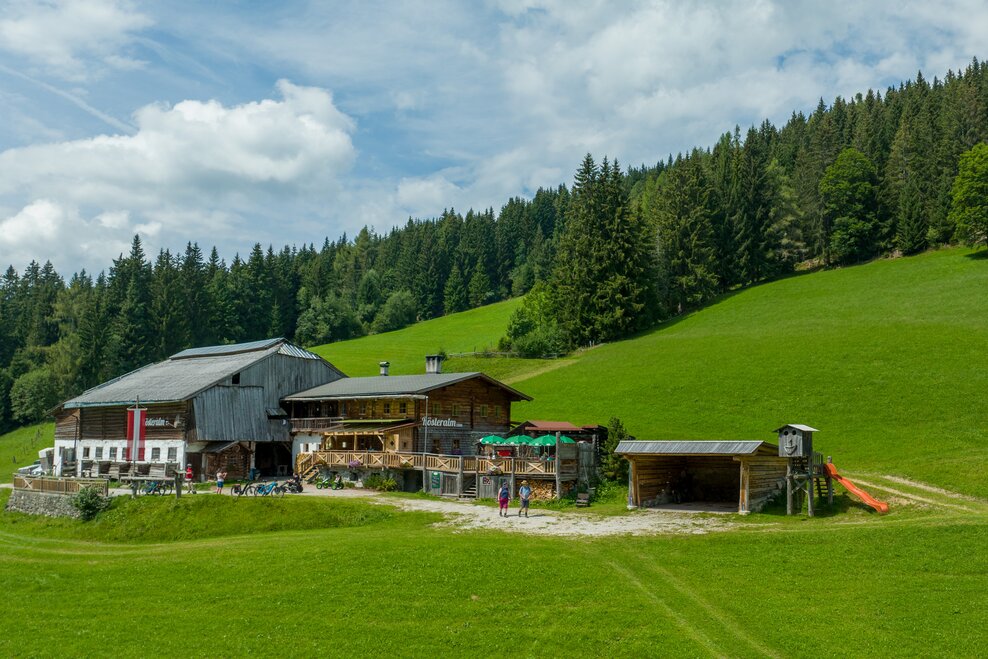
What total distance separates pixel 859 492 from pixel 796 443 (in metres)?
3.34

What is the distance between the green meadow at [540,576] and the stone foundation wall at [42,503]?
884mm

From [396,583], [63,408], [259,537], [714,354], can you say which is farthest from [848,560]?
[63,408]

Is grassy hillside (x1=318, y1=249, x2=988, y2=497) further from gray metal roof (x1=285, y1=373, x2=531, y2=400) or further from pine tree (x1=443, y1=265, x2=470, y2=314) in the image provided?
pine tree (x1=443, y1=265, x2=470, y2=314)

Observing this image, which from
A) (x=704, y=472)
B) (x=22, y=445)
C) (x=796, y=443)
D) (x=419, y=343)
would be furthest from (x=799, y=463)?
(x=419, y=343)

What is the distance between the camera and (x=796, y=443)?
113ft

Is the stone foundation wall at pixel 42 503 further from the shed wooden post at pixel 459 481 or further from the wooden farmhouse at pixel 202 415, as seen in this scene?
the shed wooden post at pixel 459 481

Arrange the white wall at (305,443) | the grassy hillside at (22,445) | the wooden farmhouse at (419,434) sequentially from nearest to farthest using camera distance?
1. the wooden farmhouse at (419,434)
2. the white wall at (305,443)
3. the grassy hillside at (22,445)

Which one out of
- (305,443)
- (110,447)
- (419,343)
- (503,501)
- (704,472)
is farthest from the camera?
(419,343)

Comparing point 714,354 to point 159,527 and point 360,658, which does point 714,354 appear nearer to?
point 159,527

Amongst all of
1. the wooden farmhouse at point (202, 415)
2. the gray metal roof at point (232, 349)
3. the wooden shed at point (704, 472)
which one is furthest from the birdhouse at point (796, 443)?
the gray metal roof at point (232, 349)

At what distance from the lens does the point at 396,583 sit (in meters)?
24.1

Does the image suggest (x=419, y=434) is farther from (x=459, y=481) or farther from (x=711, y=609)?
(x=711, y=609)

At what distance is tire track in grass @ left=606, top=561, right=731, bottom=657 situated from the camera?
63.5 feet

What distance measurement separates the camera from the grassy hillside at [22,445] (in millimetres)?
72062
